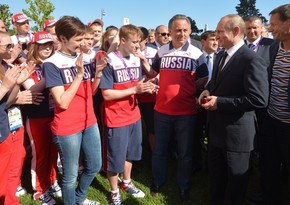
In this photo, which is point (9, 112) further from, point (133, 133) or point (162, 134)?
point (162, 134)

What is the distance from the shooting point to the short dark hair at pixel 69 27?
2652mm

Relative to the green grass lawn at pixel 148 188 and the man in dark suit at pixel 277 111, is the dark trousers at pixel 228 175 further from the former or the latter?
the man in dark suit at pixel 277 111

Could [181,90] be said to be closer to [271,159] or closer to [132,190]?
[271,159]

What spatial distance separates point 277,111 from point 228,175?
94 cm

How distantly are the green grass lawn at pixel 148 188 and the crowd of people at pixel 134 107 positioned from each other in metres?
0.14

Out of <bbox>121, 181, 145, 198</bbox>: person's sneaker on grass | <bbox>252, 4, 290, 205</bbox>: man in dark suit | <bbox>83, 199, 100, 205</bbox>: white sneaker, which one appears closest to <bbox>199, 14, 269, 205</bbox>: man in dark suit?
<bbox>252, 4, 290, 205</bbox>: man in dark suit

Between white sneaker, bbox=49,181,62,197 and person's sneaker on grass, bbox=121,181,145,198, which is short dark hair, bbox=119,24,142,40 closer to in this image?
person's sneaker on grass, bbox=121,181,145,198

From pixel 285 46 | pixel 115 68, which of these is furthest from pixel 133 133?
pixel 285 46

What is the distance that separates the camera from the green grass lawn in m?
3.67

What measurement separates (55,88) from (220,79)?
1.74 meters

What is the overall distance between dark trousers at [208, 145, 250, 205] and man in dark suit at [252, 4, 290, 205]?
0.55m

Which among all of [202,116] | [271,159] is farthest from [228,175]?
[202,116]

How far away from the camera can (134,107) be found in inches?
142

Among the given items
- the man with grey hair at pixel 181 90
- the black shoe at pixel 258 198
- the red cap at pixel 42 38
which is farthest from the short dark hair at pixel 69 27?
the black shoe at pixel 258 198
